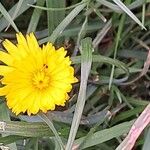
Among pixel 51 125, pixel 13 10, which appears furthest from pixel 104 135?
pixel 13 10

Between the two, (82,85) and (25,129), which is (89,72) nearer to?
(82,85)

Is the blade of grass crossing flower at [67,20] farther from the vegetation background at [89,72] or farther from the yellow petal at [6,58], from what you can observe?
the yellow petal at [6,58]

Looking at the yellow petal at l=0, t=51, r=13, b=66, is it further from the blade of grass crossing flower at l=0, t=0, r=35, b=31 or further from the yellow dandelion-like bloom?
the blade of grass crossing flower at l=0, t=0, r=35, b=31

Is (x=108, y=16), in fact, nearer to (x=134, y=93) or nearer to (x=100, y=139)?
(x=134, y=93)

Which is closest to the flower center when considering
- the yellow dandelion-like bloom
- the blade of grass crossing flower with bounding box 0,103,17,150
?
the yellow dandelion-like bloom

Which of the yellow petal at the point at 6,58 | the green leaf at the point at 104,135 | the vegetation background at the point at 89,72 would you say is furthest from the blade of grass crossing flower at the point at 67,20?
the green leaf at the point at 104,135
